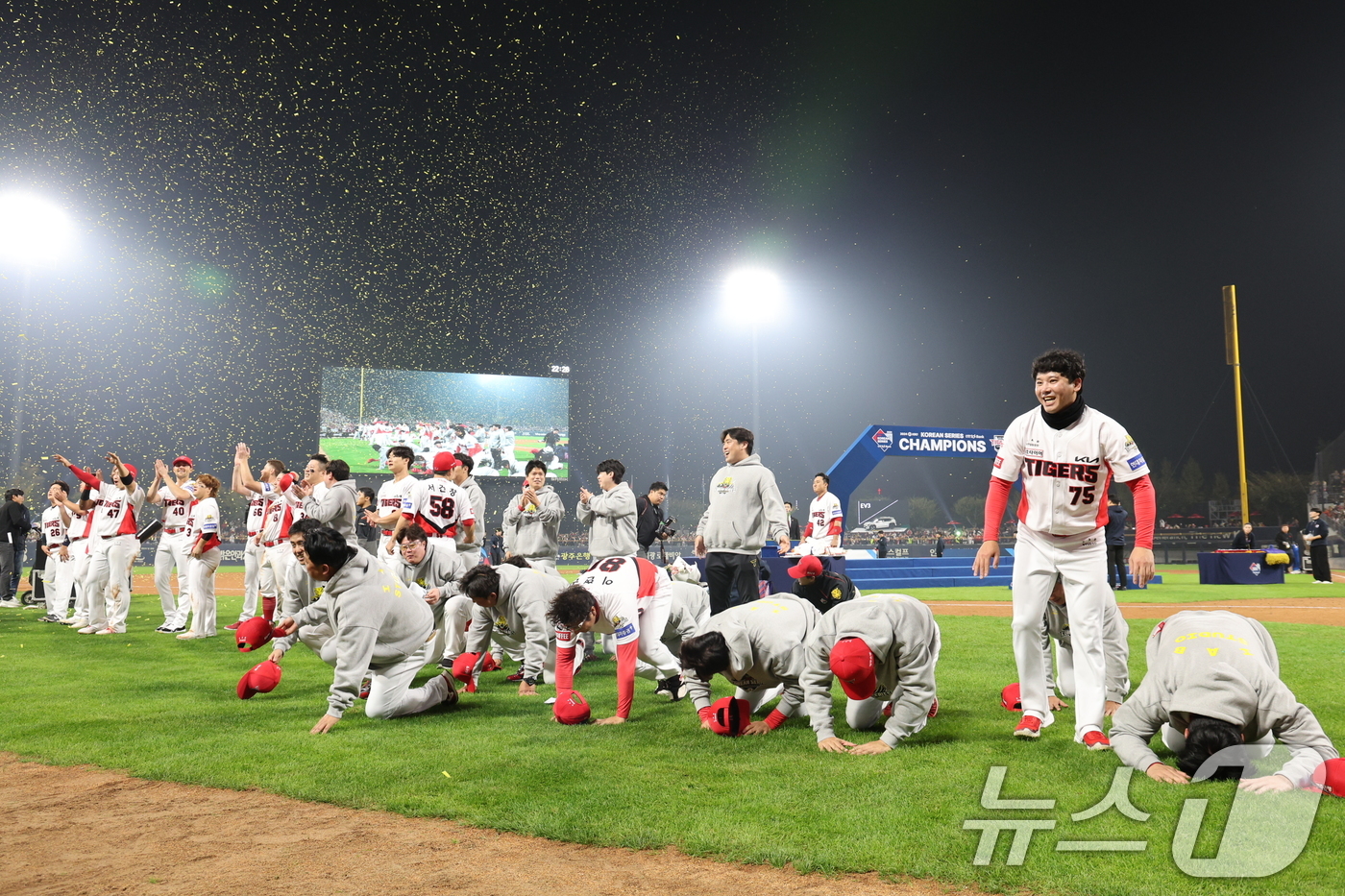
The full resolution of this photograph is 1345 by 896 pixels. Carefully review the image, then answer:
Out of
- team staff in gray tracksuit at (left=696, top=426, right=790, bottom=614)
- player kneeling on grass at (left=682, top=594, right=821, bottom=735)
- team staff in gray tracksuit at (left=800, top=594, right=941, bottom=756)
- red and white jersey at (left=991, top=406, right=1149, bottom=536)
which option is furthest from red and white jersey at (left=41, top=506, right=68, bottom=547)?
red and white jersey at (left=991, top=406, right=1149, bottom=536)

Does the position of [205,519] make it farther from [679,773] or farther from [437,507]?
[679,773]

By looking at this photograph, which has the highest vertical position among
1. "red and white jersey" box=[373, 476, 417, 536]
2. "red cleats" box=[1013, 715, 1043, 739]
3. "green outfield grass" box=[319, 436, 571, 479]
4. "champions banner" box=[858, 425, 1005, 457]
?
"green outfield grass" box=[319, 436, 571, 479]

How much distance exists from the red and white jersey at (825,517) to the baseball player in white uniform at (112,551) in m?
9.50

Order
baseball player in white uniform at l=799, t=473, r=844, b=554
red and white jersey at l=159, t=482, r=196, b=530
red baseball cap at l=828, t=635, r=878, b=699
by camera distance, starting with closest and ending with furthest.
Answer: red baseball cap at l=828, t=635, r=878, b=699 < red and white jersey at l=159, t=482, r=196, b=530 < baseball player in white uniform at l=799, t=473, r=844, b=554

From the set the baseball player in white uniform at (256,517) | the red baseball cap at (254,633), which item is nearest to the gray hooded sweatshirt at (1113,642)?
the red baseball cap at (254,633)

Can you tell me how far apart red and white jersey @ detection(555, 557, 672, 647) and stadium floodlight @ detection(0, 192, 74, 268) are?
29.3m

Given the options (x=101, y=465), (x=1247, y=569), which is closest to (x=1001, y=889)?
(x=1247, y=569)

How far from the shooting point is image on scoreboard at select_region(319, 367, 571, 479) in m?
34.9

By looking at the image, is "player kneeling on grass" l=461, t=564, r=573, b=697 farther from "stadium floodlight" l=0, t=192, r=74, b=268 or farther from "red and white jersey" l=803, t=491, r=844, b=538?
"stadium floodlight" l=0, t=192, r=74, b=268

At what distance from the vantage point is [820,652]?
4.75 meters

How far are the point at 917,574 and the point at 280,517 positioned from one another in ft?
51.5

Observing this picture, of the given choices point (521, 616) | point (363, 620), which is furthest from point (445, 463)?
point (363, 620)

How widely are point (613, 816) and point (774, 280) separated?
112ft

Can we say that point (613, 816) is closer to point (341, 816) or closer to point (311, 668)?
point (341, 816)
